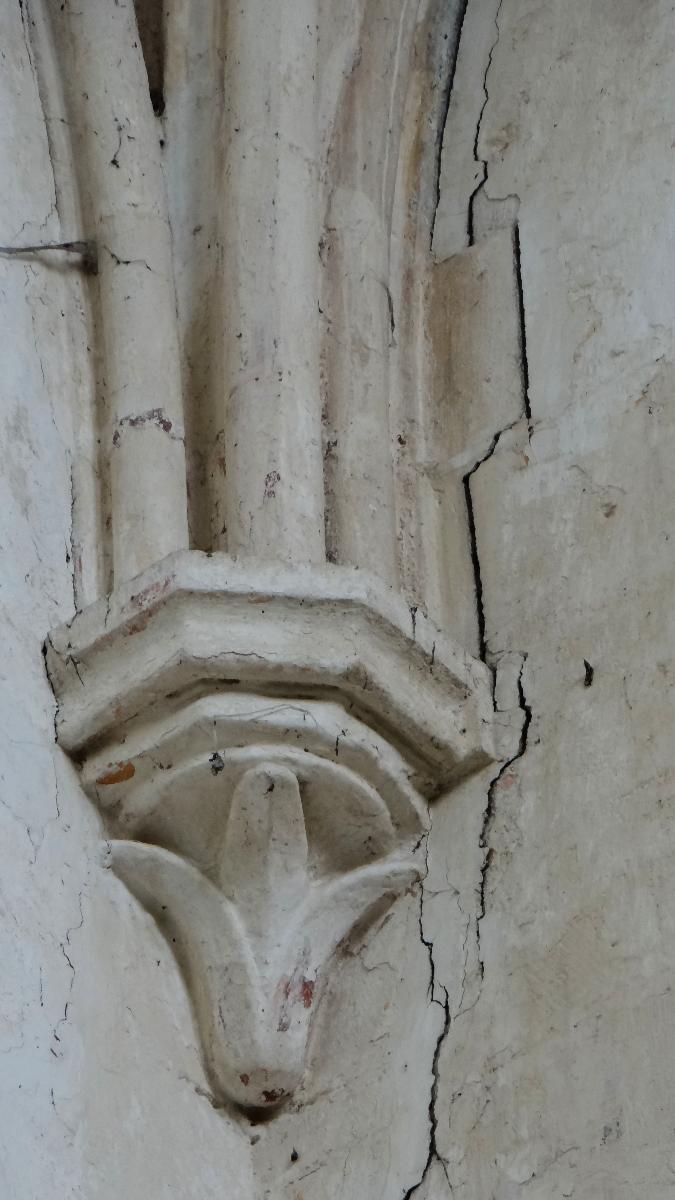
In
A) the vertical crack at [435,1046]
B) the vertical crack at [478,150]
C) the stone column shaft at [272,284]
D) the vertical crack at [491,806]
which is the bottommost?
the vertical crack at [435,1046]

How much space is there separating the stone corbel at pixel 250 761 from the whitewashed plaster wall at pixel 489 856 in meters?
0.03

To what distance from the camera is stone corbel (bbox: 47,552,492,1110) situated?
185 cm

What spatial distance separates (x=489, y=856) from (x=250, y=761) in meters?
0.25

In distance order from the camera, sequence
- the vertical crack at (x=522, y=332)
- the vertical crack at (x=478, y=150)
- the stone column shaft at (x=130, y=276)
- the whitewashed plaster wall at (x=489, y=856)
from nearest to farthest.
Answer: the whitewashed plaster wall at (x=489, y=856), the stone column shaft at (x=130, y=276), the vertical crack at (x=522, y=332), the vertical crack at (x=478, y=150)

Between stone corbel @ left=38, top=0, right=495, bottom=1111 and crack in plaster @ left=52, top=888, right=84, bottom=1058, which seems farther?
stone corbel @ left=38, top=0, right=495, bottom=1111

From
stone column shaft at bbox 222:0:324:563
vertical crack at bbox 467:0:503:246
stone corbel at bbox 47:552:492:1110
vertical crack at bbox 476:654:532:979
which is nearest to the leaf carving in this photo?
stone corbel at bbox 47:552:492:1110

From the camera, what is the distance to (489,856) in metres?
1.93

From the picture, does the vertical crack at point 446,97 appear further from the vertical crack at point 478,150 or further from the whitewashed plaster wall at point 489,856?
the whitewashed plaster wall at point 489,856

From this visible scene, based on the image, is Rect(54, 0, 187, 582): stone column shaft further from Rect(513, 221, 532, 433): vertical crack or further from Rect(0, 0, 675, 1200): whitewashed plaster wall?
Rect(513, 221, 532, 433): vertical crack

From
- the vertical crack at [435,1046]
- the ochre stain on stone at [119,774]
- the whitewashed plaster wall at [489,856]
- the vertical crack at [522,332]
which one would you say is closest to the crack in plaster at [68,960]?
the whitewashed plaster wall at [489,856]

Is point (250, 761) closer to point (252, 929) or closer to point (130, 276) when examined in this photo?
point (252, 929)

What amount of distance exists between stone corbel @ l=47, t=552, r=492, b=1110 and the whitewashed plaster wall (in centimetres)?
3

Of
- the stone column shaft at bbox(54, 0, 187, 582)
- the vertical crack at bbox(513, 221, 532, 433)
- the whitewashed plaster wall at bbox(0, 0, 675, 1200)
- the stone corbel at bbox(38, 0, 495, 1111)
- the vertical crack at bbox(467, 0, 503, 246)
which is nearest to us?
the whitewashed plaster wall at bbox(0, 0, 675, 1200)

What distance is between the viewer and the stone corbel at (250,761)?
185 cm
